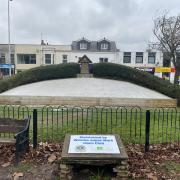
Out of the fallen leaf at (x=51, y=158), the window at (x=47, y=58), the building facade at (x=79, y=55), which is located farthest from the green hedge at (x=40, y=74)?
the window at (x=47, y=58)

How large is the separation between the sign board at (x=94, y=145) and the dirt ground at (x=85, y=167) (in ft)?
1.23

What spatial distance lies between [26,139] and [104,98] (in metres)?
9.48

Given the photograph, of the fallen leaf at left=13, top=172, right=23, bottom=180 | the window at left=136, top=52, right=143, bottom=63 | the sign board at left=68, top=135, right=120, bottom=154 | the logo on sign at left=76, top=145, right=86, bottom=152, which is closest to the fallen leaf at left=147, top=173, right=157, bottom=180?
the sign board at left=68, top=135, right=120, bottom=154

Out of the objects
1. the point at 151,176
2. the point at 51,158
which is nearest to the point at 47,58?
the point at 51,158

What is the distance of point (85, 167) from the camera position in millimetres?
4848

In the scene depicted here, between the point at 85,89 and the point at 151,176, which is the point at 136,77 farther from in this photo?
the point at 151,176

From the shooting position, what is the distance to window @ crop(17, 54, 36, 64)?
54969 mm

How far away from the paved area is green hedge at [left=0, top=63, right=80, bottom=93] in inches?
17.3

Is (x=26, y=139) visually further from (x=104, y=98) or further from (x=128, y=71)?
(x=128, y=71)

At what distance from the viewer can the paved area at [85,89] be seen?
15758 millimetres

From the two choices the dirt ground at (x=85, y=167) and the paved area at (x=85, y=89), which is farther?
the paved area at (x=85, y=89)

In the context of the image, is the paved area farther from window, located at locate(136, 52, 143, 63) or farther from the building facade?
window, located at locate(136, 52, 143, 63)

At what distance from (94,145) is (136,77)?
14241 millimetres

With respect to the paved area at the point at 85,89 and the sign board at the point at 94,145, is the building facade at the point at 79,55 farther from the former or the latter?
the sign board at the point at 94,145
